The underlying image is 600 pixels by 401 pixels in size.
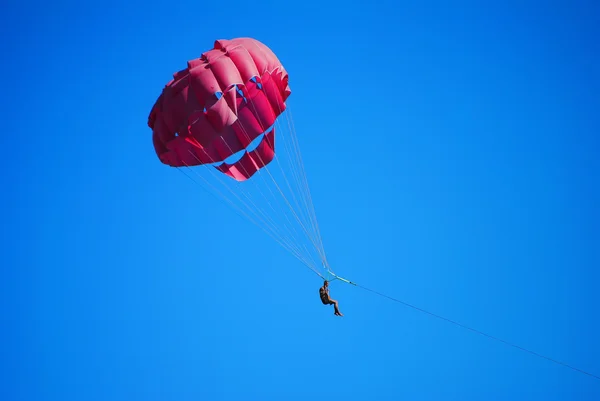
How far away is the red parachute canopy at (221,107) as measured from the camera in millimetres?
16375

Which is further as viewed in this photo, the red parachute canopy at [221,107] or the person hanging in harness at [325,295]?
the person hanging in harness at [325,295]

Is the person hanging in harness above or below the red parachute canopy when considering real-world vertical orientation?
below

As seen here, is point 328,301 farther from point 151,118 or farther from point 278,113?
point 151,118

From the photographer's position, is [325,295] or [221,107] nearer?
[221,107]

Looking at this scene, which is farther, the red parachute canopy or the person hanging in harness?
the person hanging in harness

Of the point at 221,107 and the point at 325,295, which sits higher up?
the point at 221,107

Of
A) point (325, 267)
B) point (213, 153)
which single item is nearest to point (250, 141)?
point (213, 153)

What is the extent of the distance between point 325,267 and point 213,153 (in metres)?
3.91

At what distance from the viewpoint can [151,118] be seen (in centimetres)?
1777

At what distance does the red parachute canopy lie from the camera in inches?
645

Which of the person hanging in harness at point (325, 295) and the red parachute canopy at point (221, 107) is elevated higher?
the red parachute canopy at point (221, 107)

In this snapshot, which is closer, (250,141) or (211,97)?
(211,97)

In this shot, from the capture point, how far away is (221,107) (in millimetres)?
16469

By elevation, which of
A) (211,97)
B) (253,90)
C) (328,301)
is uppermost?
(253,90)
